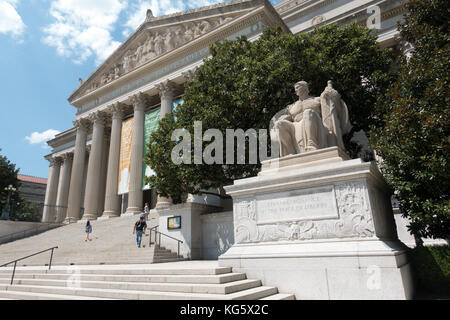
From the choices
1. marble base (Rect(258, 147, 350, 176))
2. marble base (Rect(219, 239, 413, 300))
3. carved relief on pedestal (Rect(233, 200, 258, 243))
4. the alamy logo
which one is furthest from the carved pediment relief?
marble base (Rect(219, 239, 413, 300))

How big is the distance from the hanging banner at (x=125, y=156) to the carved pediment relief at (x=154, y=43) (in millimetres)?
5851

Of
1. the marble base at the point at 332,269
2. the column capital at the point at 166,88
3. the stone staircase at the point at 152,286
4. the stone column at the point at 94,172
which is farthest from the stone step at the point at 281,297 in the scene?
the stone column at the point at 94,172

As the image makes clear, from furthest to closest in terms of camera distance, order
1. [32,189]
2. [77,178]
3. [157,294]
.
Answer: [32,189] < [77,178] < [157,294]

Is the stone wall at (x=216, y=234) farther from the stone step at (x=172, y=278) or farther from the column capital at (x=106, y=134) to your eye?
the column capital at (x=106, y=134)

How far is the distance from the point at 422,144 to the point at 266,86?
673 centimetres

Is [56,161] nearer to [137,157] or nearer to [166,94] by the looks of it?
[137,157]

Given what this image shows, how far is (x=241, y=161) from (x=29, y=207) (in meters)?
54.6

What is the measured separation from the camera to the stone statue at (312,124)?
6984mm

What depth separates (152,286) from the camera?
19.5ft

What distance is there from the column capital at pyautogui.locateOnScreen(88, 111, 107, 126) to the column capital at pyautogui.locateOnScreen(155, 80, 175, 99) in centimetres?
853

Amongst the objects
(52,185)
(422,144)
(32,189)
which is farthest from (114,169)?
(32,189)

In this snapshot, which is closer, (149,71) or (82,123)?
(149,71)

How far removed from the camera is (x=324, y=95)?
7.30m

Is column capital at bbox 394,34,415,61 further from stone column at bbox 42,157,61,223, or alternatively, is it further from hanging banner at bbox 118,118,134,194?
stone column at bbox 42,157,61,223
